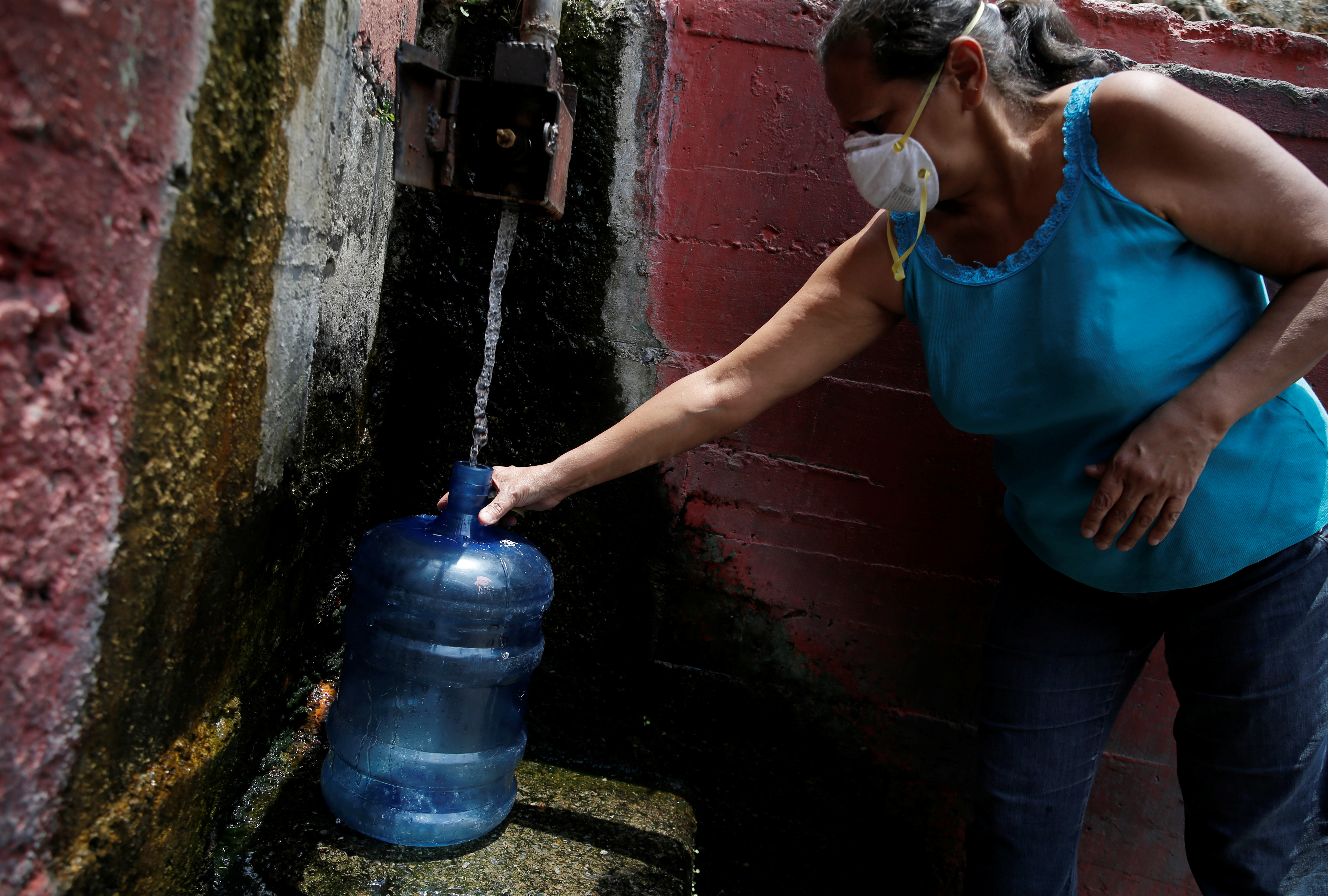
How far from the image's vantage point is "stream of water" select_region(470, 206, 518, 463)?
209 cm

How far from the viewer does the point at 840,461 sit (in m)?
2.34

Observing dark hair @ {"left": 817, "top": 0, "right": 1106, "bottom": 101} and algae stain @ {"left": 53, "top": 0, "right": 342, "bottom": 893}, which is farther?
dark hair @ {"left": 817, "top": 0, "right": 1106, "bottom": 101}

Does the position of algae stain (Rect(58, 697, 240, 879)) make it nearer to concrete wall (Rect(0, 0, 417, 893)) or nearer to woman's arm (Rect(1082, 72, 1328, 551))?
concrete wall (Rect(0, 0, 417, 893))

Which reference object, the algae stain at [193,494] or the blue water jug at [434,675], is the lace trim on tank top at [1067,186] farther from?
the algae stain at [193,494]

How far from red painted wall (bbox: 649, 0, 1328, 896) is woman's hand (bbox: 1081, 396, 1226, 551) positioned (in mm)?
799

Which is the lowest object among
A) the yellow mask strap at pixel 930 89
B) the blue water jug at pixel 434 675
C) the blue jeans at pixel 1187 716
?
the blue water jug at pixel 434 675

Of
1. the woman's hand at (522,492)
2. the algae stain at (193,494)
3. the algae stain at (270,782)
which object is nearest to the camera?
the algae stain at (193,494)

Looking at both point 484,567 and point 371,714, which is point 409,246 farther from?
point 371,714

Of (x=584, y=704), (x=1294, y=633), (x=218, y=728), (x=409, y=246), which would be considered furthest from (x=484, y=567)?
(x=1294, y=633)

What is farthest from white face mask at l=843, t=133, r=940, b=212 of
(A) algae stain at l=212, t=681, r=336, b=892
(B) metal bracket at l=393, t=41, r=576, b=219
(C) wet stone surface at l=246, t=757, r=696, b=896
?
(A) algae stain at l=212, t=681, r=336, b=892

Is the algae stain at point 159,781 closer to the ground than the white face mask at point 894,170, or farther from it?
closer to the ground

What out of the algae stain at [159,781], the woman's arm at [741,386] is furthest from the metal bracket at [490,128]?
the algae stain at [159,781]

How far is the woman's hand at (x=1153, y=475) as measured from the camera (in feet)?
4.62

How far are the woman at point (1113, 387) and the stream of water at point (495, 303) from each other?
0.92m
